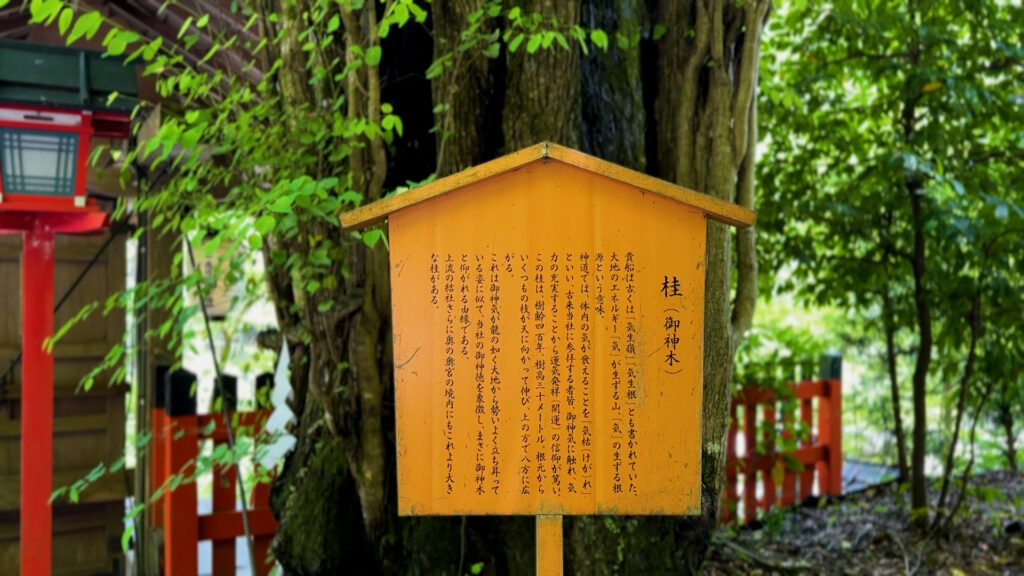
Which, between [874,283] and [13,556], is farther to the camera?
[13,556]

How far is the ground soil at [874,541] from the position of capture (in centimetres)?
481

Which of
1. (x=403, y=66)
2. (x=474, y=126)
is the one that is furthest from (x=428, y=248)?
(x=403, y=66)

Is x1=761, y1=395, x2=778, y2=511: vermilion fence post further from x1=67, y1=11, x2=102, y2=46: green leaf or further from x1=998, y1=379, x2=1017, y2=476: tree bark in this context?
x1=67, y1=11, x2=102, y2=46: green leaf

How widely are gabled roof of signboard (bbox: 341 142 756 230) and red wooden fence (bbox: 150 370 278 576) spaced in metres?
2.83

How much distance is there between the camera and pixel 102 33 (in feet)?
18.7

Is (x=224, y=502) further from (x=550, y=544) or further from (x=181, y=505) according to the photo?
(x=550, y=544)

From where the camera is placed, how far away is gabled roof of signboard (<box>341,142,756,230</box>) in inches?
85.3

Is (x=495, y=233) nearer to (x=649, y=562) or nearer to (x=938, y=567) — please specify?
(x=649, y=562)

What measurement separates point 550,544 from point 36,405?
266 centimetres

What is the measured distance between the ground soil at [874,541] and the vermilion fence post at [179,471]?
10.0ft

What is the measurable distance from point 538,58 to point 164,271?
3.78 m

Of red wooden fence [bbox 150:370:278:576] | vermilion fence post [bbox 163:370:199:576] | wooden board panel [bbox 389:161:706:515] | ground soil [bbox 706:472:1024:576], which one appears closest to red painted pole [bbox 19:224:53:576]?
red wooden fence [bbox 150:370:278:576]

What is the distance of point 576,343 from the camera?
2215 mm

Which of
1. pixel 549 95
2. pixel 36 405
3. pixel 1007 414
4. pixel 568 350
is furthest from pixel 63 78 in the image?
pixel 1007 414
